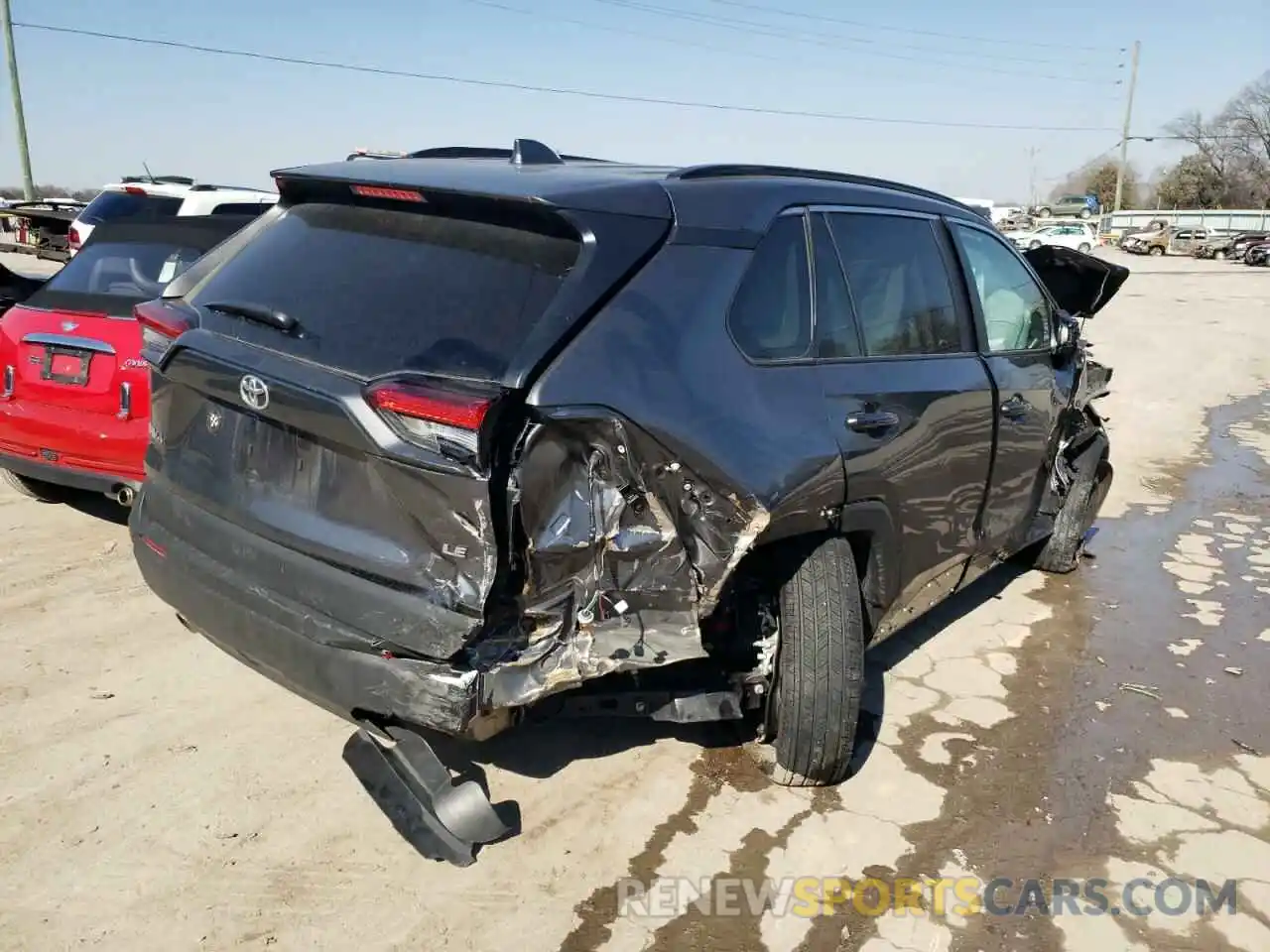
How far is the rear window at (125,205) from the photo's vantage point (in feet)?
29.9

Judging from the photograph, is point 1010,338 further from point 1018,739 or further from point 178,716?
point 178,716

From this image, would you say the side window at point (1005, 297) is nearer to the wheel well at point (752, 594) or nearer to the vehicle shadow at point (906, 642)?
the vehicle shadow at point (906, 642)

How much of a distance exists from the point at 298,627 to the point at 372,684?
0.29 metres

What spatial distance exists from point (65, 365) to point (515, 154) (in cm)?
297

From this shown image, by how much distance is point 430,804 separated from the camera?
9.16ft

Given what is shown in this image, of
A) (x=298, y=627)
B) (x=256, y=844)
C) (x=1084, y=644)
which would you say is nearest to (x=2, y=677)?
(x=256, y=844)

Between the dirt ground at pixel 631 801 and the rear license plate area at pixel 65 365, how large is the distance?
887 millimetres

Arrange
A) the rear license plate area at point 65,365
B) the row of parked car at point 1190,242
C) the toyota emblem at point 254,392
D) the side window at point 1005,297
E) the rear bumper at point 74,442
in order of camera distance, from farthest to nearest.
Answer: the row of parked car at point 1190,242 → the rear license plate area at point 65,365 → the rear bumper at point 74,442 → the side window at point 1005,297 → the toyota emblem at point 254,392

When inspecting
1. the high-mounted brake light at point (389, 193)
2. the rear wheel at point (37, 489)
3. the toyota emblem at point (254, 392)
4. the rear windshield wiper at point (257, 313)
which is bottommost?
the rear wheel at point (37, 489)

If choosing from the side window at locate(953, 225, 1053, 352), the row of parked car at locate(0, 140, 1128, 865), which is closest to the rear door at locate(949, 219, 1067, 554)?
the side window at locate(953, 225, 1053, 352)

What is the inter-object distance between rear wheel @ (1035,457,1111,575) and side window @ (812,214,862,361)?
8.86 ft

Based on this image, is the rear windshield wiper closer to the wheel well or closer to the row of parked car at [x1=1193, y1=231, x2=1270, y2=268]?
the wheel well

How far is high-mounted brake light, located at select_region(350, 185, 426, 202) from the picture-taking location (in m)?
2.83

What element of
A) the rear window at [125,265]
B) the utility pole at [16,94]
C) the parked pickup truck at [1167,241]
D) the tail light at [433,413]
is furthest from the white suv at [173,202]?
the parked pickup truck at [1167,241]
